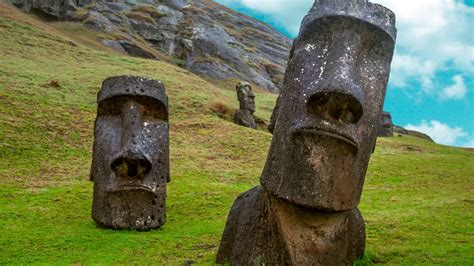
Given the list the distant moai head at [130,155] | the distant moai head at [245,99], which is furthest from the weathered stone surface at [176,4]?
the distant moai head at [130,155]

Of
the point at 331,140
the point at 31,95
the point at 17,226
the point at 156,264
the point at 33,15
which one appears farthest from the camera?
the point at 33,15

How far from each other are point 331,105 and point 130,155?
19.3 ft

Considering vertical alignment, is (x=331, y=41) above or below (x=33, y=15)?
below

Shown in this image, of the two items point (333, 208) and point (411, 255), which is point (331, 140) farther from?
point (411, 255)

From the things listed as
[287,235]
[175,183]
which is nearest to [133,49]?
[175,183]

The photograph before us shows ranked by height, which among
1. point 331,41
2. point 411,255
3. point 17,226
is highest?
point 331,41

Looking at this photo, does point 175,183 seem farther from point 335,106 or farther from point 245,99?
point 245,99

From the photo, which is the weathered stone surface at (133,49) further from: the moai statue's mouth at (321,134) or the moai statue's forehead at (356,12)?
the moai statue's mouth at (321,134)

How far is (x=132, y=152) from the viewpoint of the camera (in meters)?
11.8

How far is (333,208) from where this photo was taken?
276 inches

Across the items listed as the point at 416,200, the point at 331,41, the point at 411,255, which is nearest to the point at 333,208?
the point at 331,41

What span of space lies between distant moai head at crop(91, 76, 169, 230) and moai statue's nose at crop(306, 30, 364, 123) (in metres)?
5.73

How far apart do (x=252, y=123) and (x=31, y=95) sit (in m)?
12.1

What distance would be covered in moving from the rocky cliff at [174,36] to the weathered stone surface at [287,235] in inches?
2014
